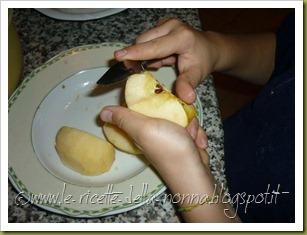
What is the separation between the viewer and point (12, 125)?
0.71m

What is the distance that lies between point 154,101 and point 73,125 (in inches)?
8.5

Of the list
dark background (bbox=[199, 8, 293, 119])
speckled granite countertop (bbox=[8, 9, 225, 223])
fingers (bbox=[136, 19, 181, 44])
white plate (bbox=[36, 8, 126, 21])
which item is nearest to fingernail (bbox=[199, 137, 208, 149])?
speckled granite countertop (bbox=[8, 9, 225, 223])

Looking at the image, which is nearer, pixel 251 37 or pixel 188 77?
pixel 188 77

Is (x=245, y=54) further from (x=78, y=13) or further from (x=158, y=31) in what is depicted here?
(x=78, y=13)

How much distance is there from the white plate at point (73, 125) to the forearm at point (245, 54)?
11 cm

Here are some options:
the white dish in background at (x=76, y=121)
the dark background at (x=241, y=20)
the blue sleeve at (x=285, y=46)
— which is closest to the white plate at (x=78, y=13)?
the white dish in background at (x=76, y=121)

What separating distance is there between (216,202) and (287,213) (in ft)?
0.48

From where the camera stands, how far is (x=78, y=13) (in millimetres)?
885

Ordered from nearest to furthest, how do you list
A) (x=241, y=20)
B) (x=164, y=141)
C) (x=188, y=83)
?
1. (x=164, y=141)
2. (x=188, y=83)
3. (x=241, y=20)

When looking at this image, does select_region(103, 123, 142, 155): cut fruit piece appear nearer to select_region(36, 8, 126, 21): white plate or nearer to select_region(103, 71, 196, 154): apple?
select_region(103, 71, 196, 154): apple

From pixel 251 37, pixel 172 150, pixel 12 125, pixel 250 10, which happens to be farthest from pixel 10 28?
pixel 250 10

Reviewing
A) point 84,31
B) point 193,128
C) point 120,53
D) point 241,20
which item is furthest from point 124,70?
point 241,20

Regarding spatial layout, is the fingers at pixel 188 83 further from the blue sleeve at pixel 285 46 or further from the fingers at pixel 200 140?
the blue sleeve at pixel 285 46

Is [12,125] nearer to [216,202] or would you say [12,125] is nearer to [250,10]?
[216,202]
